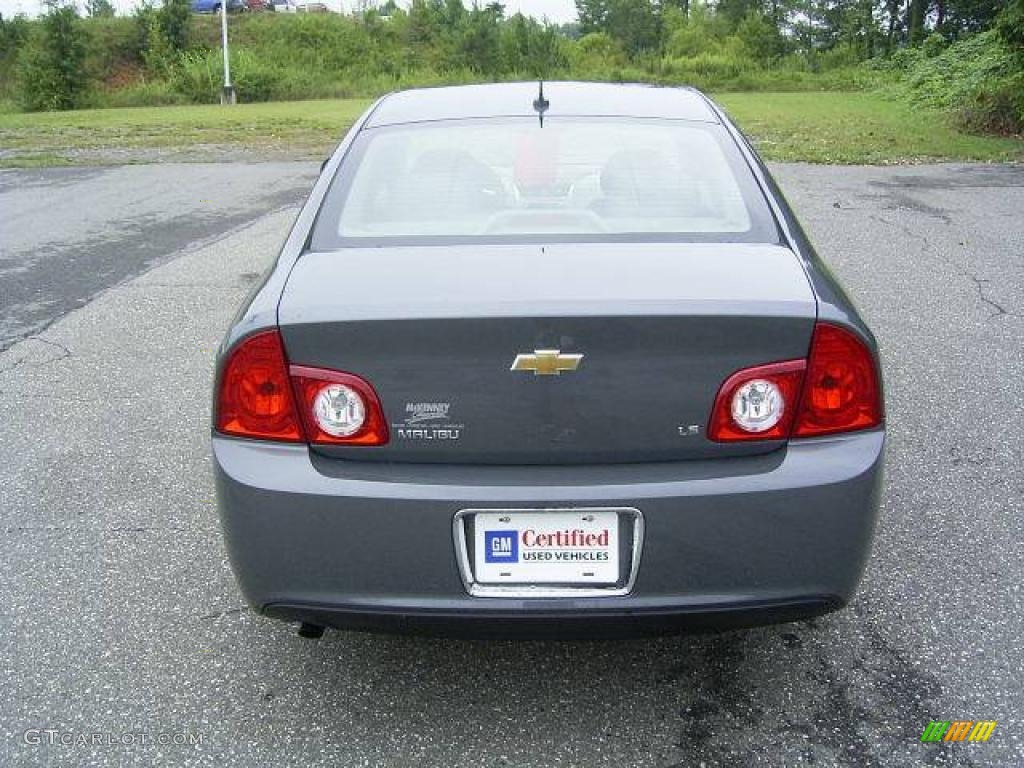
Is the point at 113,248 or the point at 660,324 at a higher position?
the point at 660,324

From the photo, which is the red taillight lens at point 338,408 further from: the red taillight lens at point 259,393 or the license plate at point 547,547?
the license plate at point 547,547

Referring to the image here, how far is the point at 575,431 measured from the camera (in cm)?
209

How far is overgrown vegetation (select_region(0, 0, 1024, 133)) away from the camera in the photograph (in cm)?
3484

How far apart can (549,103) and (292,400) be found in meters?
1.61

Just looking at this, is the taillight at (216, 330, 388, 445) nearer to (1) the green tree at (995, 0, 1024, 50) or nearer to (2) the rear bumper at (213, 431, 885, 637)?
(2) the rear bumper at (213, 431, 885, 637)

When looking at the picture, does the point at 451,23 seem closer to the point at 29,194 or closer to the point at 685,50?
the point at 685,50

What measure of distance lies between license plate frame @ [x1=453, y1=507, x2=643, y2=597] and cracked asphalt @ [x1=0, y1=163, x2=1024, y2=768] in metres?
0.44

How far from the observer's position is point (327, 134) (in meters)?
19.1

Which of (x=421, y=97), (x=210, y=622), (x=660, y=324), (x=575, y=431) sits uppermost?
(x=421, y=97)

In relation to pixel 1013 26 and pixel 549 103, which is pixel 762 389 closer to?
pixel 549 103

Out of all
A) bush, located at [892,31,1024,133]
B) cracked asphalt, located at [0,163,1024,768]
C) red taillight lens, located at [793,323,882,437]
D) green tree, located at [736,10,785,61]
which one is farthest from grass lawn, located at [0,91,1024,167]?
green tree, located at [736,10,785,61]

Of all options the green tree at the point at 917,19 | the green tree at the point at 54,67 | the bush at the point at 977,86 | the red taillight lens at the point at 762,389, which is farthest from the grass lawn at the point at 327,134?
the green tree at the point at 917,19

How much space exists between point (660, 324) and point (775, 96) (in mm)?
30560

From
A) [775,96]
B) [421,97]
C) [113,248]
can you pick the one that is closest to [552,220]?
[421,97]
